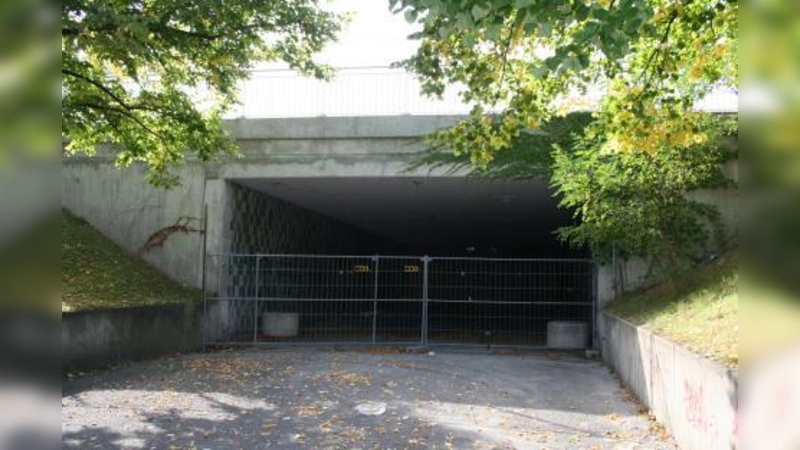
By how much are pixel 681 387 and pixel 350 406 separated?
372 cm

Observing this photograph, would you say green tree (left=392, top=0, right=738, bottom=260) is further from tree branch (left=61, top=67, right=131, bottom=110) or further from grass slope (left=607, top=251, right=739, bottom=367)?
tree branch (left=61, top=67, right=131, bottom=110)

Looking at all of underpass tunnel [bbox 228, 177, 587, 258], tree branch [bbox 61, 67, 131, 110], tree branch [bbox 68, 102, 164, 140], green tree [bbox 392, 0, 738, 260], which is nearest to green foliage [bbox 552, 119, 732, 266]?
green tree [bbox 392, 0, 738, 260]

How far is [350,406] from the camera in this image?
26.6ft

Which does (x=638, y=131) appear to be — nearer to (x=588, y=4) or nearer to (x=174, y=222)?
(x=588, y=4)

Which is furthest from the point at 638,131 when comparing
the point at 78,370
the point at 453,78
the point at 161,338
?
the point at 161,338

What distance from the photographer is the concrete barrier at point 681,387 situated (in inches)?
191

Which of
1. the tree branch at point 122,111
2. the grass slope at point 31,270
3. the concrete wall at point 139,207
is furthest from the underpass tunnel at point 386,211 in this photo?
the grass slope at point 31,270

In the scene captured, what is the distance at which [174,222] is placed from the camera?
14.1 meters

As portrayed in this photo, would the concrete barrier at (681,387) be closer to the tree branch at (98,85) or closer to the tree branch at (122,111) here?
the tree branch at (98,85)

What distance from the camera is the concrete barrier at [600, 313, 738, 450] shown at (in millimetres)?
4855

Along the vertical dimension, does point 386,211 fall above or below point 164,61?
below

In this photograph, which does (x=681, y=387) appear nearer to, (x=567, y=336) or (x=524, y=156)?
(x=567, y=336)

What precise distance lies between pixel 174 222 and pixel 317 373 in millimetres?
5658

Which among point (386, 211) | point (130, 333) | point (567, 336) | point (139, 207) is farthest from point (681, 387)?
point (386, 211)
